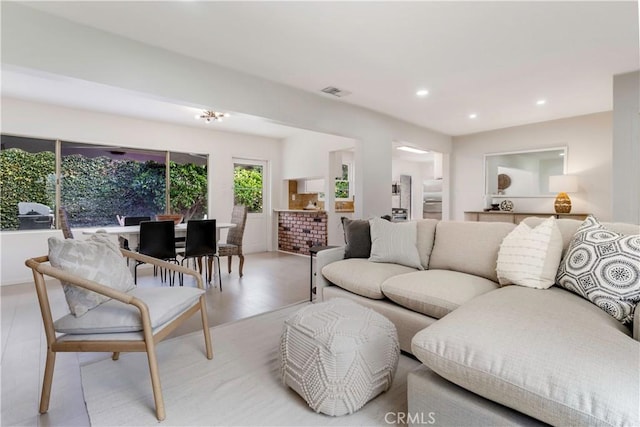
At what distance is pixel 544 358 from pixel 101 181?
595cm

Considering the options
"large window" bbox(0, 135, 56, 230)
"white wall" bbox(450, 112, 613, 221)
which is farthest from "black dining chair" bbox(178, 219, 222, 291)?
"white wall" bbox(450, 112, 613, 221)

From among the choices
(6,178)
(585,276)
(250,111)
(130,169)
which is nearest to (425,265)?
(585,276)

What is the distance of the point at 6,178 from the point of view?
427 cm

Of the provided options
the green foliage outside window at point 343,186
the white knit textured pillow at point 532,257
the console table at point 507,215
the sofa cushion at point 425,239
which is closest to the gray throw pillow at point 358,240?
the sofa cushion at point 425,239

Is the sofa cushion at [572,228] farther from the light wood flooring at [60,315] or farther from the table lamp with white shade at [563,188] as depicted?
the table lamp with white shade at [563,188]

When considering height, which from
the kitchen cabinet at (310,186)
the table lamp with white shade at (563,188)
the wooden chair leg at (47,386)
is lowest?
the wooden chair leg at (47,386)

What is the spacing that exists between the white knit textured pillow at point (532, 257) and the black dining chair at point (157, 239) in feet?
11.1

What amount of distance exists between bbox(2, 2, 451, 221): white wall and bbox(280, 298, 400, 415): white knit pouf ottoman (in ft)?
7.60

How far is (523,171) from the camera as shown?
5562 mm

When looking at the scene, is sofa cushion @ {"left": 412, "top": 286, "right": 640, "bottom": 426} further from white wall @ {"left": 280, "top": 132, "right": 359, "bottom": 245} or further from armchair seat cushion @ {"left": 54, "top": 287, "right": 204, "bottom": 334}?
white wall @ {"left": 280, "top": 132, "right": 359, "bottom": 245}

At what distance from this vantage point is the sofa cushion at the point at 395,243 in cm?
276

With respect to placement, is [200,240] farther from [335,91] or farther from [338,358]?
[338,358]

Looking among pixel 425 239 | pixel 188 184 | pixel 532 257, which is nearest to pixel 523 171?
pixel 425 239

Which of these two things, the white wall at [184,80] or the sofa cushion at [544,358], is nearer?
the sofa cushion at [544,358]
